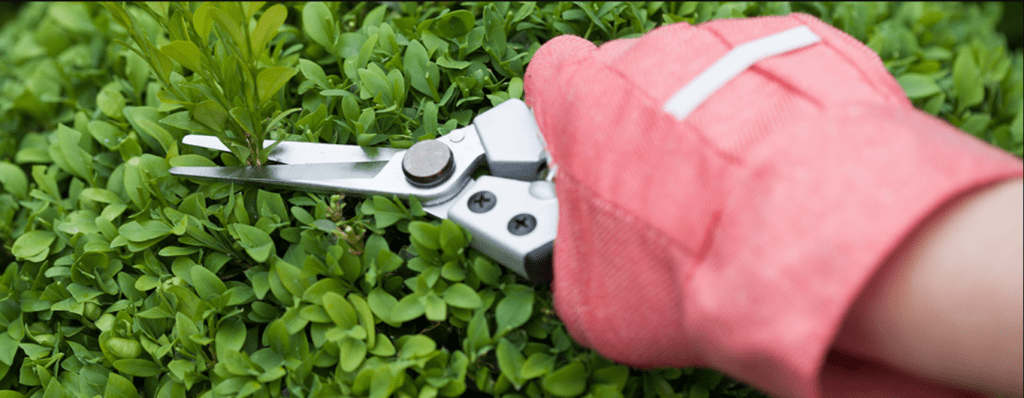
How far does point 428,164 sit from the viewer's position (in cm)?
90

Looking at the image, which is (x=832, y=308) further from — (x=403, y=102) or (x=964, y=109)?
(x=964, y=109)

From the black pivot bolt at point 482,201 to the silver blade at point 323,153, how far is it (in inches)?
6.1

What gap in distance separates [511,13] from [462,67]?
16cm

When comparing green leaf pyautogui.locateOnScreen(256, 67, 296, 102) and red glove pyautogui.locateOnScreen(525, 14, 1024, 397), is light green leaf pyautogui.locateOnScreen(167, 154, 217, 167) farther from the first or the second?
red glove pyautogui.locateOnScreen(525, 14, 1024, 397)

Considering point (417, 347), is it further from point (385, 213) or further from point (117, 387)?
point (117, 387)

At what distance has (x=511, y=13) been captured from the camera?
3.72 feet

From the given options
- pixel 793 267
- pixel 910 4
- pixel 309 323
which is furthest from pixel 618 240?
pixel 910 4

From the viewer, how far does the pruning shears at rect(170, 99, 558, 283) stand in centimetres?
84

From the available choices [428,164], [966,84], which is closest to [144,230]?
[428,164]

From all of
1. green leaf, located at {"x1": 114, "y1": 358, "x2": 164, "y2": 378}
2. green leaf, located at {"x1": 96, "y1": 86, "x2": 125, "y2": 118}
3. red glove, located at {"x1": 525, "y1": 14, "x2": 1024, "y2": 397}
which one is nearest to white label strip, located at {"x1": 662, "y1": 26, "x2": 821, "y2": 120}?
red glove, located at {"x1": 525, "y1": 14, "x2": 1024, "y2": 397}

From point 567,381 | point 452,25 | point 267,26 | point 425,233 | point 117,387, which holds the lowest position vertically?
point 117,387

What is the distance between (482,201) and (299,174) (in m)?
0.28

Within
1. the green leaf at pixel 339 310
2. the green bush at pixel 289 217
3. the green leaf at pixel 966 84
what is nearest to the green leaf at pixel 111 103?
the green bush at pixel 289 217

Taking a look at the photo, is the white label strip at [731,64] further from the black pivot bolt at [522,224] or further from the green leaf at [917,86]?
the green leaf at [917,86]
